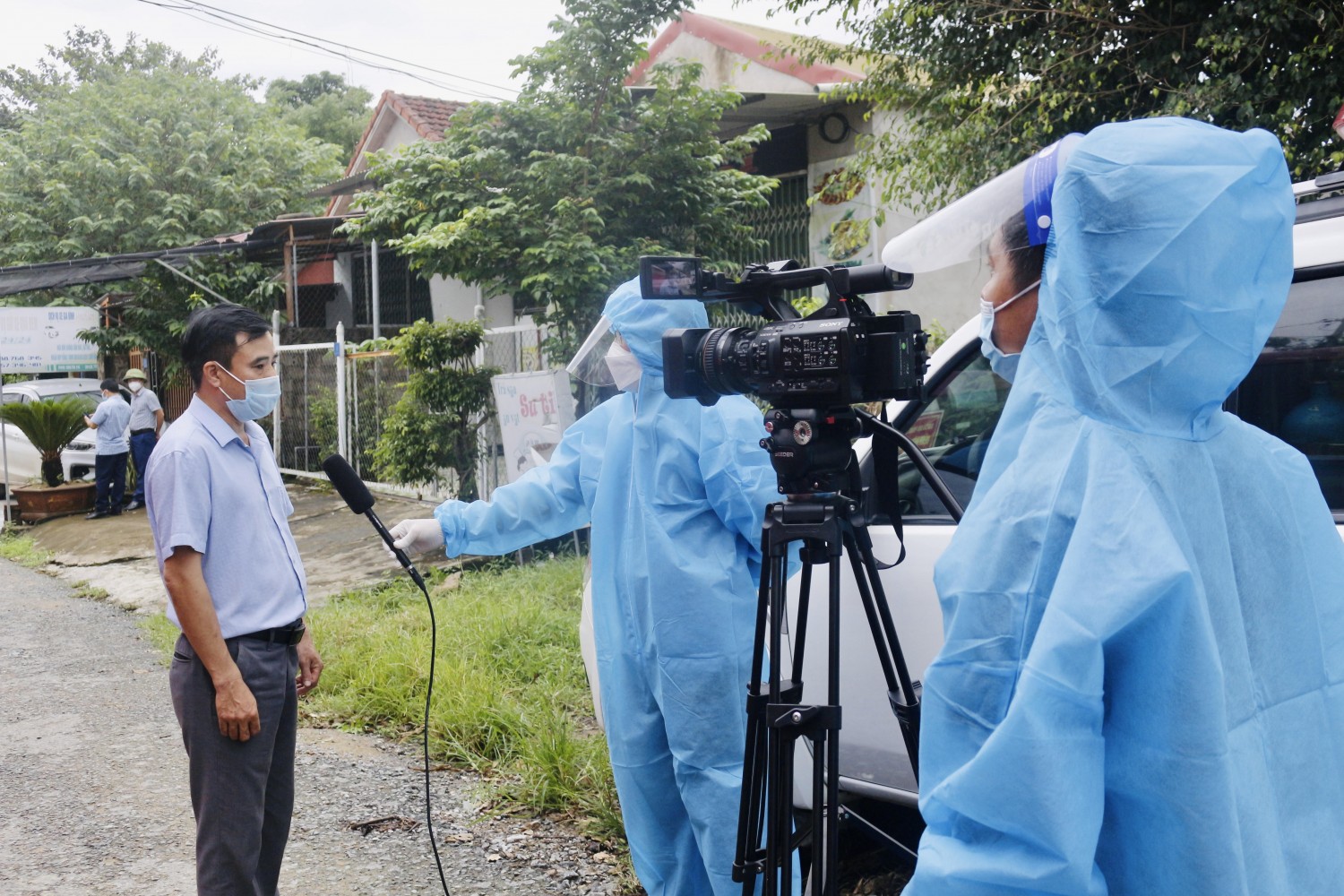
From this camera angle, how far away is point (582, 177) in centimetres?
775

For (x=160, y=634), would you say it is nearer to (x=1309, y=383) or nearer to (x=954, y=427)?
(x=954, y=427)

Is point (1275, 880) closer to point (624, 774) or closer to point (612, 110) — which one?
point (624, 774)

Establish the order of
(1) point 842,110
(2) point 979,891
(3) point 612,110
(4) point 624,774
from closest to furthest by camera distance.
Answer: (2) point 979,891
(4) point 624,774
(3) point 612,110
(1) point 842,110

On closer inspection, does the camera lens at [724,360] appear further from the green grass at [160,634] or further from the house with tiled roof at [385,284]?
the house with tiled roof at [385,284]

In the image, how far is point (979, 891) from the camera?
115 cm

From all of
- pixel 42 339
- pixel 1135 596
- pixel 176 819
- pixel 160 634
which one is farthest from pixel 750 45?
pixel 1135 596

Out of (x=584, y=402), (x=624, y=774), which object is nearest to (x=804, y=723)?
(x=624, y=774)

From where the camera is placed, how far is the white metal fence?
345 inches

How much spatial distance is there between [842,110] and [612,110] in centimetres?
304

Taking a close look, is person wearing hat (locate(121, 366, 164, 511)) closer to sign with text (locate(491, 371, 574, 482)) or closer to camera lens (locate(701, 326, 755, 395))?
sign with text (locate(491, 371, 574, 482))

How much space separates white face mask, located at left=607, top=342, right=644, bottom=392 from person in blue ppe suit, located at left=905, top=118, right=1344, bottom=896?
1.78 meters

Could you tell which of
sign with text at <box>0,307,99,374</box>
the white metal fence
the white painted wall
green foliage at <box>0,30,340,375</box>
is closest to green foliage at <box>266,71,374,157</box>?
green foliage at <box>0,30,340,375</box>

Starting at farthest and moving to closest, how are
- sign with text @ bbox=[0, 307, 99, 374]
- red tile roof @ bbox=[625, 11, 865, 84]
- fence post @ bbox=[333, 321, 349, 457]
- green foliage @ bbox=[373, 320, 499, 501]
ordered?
sign with text @ bbox=[0, 307, 99, 374]
fence post @ bbox=[333, 321, 349, 457]
red tile roof @ bbox=[625, 11, 865, 84]
green foliage @ bbox=[373, 320, 499, 501]

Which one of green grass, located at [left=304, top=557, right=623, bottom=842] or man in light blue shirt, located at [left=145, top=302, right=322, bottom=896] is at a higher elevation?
man in light blue shirt, located at [left=145, top=302, right=322, bottom=896]
